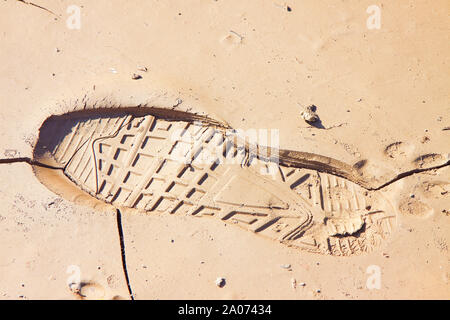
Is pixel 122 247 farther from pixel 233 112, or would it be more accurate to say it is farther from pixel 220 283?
pixel 233 112

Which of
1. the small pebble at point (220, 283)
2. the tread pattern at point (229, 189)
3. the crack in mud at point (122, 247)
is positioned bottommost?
the small pebble at point (220, 283)

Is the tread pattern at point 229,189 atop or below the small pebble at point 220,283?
atop

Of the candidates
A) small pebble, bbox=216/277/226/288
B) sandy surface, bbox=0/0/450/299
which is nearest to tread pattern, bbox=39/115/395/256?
sandy surface, bbox=0/0/450/299

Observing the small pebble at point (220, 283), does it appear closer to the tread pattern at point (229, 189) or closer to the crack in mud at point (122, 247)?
the tread pattern at point (229, 189)

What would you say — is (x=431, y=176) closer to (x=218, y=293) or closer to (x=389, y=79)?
(x=389, y=79)

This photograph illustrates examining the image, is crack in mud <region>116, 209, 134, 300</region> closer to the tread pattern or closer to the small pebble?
the tread pattern

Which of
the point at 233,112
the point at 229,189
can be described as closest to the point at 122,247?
the point at 229,189

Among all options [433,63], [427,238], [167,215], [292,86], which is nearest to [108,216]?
[167,215]

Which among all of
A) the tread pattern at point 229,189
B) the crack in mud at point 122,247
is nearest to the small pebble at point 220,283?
the tread pattern at point 229,189
